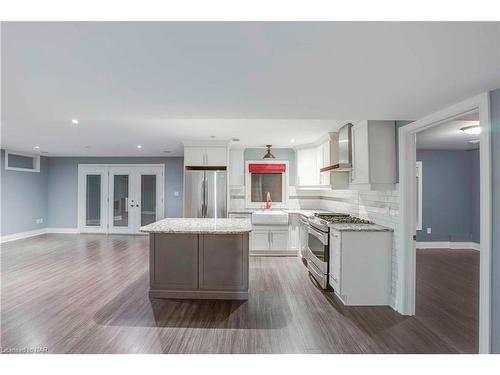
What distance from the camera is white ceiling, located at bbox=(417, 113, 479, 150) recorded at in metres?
3.60

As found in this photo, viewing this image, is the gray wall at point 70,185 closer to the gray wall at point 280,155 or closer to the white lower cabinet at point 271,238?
the gray wall at point 280,155

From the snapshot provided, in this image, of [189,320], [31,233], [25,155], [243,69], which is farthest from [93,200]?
[243,69]

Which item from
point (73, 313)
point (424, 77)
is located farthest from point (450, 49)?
point (73, 313)

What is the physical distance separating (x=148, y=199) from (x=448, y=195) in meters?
7.74

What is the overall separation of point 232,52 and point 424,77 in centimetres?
125

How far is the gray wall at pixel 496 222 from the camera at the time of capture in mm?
1809

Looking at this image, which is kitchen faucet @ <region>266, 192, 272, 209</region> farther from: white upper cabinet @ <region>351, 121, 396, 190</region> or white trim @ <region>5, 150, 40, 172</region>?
white trim @ <region>5, 150, 40, 172</region>

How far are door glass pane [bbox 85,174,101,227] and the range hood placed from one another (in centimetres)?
669

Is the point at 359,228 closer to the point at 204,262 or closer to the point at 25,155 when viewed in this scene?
the point at 204,262

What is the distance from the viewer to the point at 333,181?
166 inches

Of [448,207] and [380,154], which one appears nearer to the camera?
[380,154]

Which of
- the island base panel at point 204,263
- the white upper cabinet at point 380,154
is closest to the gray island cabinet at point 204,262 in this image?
the island base panel at point 204,263

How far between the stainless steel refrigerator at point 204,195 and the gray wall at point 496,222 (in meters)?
4.01

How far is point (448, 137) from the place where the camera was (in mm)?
4504
